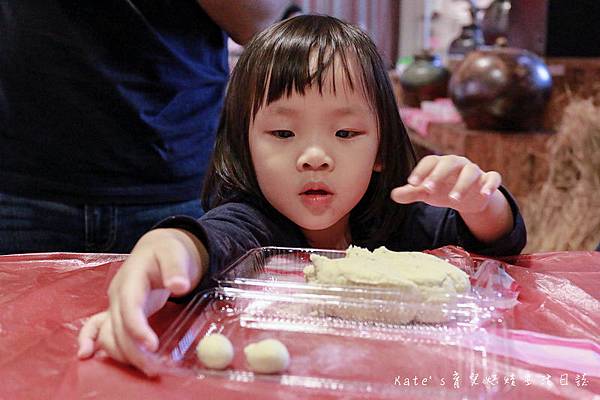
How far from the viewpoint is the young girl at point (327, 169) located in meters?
0.79

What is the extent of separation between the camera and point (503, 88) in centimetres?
208

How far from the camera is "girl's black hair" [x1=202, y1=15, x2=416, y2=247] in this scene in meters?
0.87

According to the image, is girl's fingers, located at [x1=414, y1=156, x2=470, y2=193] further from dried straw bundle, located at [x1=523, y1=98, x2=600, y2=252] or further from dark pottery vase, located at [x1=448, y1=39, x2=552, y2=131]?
dark pottery vase, located at [x1=448, y1=39, x2=552, y2=131]

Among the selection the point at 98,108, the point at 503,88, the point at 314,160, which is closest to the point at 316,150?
the point at 314,160

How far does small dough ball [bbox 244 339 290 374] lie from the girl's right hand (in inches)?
3.0

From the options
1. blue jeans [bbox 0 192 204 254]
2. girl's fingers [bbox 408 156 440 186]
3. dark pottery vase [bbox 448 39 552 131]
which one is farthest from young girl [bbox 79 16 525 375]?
dark pottery vase [bbox 448 39 552 131]

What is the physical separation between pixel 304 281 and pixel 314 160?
170mm

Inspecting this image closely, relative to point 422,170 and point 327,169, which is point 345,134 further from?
point 422,170

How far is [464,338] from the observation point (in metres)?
0.59

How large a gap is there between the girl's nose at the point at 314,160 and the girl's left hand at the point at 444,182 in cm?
12

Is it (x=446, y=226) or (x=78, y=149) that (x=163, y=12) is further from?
(x=446, y=226)

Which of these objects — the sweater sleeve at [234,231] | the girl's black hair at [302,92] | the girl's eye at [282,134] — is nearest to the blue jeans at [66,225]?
the girl's black hair at [302,92]

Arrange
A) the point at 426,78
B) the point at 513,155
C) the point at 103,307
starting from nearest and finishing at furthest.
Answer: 1. the point at 103,307
2. the point at 513,155
3. the point at 426,78

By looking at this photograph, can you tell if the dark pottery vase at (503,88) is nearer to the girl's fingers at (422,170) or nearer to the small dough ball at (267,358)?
the girl's fingers at (422,170)
